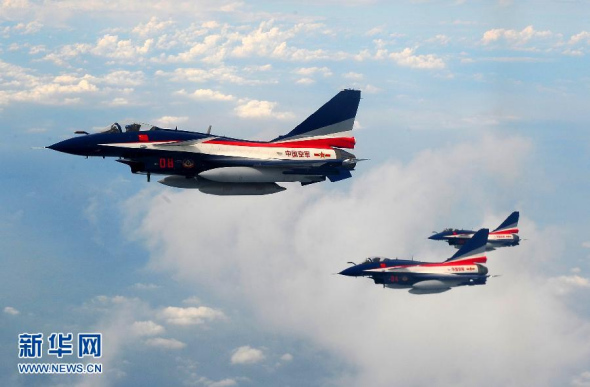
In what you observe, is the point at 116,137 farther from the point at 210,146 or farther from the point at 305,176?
the point at 305,176

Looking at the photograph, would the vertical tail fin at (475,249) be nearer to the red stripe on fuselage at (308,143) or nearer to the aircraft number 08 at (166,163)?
the red stripe on fuselage at (308,143)

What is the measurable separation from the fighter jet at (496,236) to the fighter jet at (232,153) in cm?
6769

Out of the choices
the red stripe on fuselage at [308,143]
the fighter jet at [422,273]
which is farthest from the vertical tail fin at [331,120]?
the fighter jet at [422,273]

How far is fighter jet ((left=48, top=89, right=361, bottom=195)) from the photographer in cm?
6153

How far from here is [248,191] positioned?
65.0 m

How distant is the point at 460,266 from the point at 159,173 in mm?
50351

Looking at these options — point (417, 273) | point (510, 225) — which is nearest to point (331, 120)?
point (417, 273)

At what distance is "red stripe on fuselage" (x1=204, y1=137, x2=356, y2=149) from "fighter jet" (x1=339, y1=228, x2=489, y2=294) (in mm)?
30877

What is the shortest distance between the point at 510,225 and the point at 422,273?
3995cm

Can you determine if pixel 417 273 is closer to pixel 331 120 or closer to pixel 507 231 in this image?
pixel 331 120

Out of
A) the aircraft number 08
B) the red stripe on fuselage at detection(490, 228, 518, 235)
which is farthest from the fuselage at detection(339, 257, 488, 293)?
the aircraft number 08

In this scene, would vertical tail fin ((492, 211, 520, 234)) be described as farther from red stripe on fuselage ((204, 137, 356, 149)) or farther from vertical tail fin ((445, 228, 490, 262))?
red stripe on fuselage ((204, 137, 356, 149))

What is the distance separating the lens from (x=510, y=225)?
129625 millimetres

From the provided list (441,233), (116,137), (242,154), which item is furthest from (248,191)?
(441,233)
